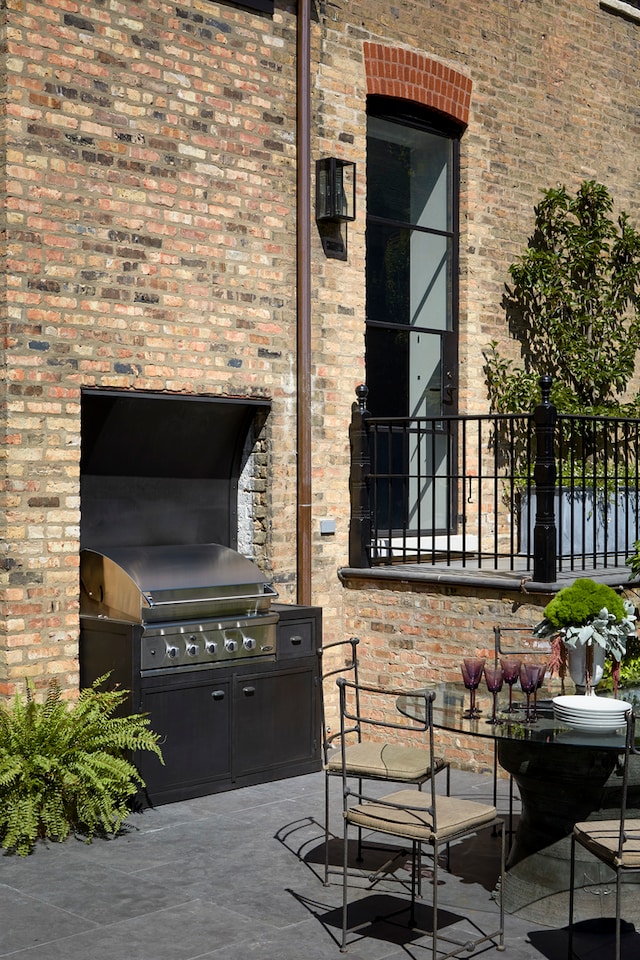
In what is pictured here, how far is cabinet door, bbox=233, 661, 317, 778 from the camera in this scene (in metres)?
6.00

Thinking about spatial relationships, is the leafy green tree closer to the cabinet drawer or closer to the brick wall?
the brick wall

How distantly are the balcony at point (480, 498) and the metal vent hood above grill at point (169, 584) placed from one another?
3.54ft

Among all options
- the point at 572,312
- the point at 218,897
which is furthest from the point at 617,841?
the point at 572,312

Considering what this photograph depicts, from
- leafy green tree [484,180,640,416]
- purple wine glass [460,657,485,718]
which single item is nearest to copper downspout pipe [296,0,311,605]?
leafy green tree [484,180,640,416]

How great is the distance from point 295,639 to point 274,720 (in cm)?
45

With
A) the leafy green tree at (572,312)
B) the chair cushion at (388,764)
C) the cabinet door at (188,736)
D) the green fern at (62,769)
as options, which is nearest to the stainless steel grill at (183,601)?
A: the cabinet door at (188,736)

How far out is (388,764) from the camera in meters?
4.66

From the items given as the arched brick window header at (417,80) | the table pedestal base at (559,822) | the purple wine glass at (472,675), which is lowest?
the table pedestal base at (559,822)

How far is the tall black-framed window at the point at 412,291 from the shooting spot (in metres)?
7.62

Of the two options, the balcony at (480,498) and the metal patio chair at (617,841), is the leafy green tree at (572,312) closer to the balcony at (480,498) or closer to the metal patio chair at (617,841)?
the balcony at (480,498)

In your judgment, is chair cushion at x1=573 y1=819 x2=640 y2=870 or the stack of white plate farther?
the stack of white plate

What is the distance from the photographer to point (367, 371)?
755cm

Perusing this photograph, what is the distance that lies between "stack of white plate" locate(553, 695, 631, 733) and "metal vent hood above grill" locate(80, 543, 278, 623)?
2.19 meters

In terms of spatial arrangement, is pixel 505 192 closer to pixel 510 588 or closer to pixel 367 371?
pixel 367 371
